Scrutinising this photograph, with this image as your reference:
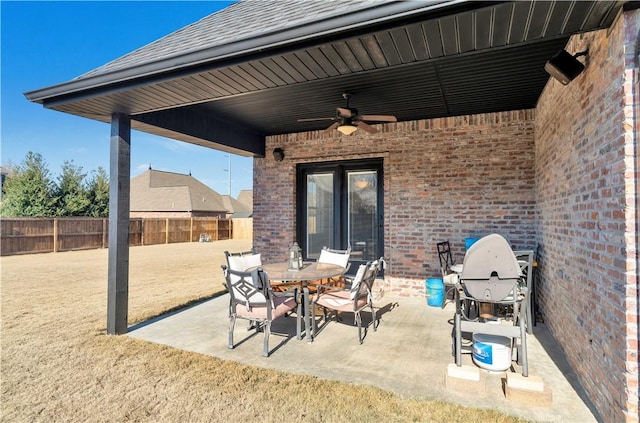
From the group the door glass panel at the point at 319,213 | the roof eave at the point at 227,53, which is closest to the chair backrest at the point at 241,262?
the door glass panel at the point at 319,213

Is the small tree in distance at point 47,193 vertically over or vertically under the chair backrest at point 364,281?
over

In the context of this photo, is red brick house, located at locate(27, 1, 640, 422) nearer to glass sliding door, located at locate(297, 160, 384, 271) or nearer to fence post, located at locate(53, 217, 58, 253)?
glass sliding door, located at locate(297, 160, 384, 271)

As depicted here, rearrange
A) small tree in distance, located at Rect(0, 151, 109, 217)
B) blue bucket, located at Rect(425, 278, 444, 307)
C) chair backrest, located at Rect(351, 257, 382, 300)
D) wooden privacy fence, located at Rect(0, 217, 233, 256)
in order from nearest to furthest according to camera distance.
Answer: chair backrest, located at Rect(351, 257, 382, 300) < blue bucket, located at Rect(425, 278, 444, 307) < wooden privacy fence, located at Rect(0, 217, 233, 256) < small tree in distance, located at Rect(0, 151, 109, 217)

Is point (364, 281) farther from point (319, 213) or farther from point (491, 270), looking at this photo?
point (319, 213)

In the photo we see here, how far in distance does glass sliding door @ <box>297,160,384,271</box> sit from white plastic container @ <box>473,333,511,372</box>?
3.14 metres

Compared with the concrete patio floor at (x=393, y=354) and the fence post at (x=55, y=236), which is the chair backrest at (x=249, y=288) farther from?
the fence post at (x=55, y=236)

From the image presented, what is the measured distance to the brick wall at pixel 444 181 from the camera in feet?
16.5

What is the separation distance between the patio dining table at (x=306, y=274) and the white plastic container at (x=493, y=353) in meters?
1.73

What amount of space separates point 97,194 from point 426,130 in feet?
64.1

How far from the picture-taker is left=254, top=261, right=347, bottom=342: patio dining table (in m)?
3.77

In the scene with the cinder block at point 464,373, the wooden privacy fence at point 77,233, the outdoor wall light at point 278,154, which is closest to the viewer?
the cinder block at point 464,373

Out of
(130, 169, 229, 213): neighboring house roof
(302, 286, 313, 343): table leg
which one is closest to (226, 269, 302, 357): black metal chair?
(302, 286, 313, 343): table leg

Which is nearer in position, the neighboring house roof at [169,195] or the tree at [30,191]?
the tree at [30,191]

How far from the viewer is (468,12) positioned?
200cm
